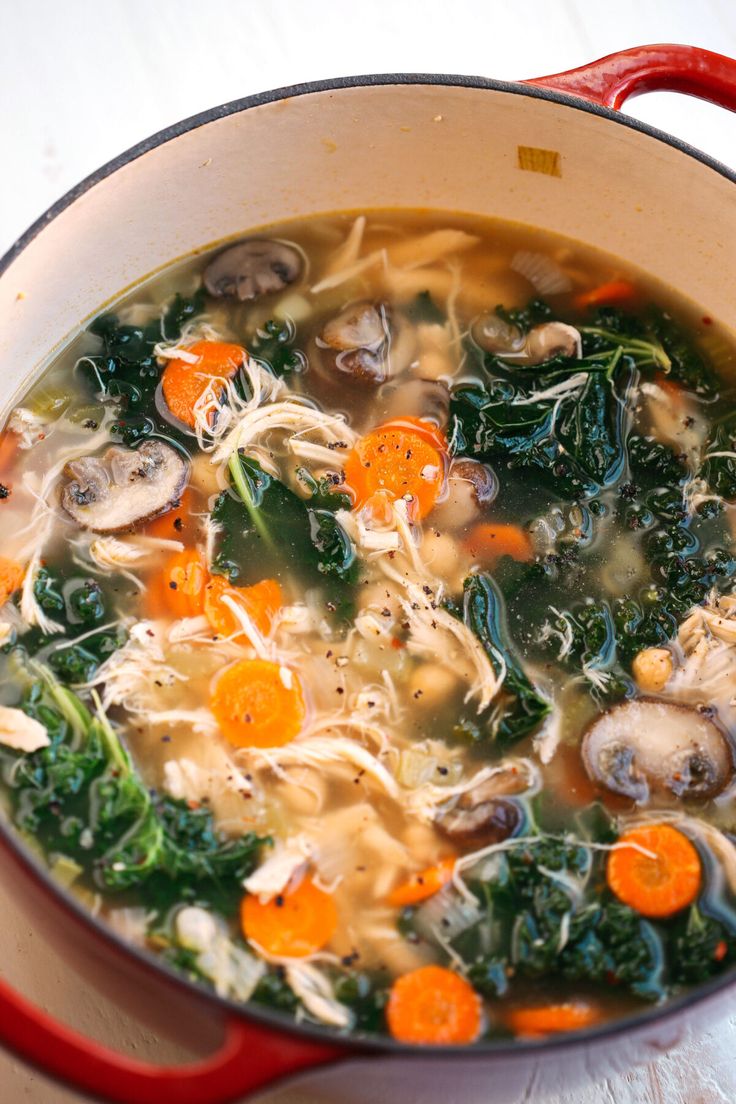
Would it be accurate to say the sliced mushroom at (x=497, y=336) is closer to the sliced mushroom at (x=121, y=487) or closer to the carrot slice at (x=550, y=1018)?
the sliced mushroom at (x=121, y=487)

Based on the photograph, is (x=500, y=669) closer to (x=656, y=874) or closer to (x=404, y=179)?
(x=656, y=874)

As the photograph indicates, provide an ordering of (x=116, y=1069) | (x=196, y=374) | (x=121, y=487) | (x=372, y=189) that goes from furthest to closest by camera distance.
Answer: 1. (x=372, y=189)
2. (x=196, y=374)
3. (x=121, y=487)
4. (x=116, y=1069)

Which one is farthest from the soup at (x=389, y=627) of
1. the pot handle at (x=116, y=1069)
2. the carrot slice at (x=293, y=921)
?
the pot handle at (x=116, y=1069)

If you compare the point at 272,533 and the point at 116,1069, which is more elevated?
the point at 272,533

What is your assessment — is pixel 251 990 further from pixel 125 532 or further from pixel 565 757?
pixel 125 532

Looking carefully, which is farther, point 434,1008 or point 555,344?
point 555,344

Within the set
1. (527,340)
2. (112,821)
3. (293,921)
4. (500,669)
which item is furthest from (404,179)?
(293,921)
